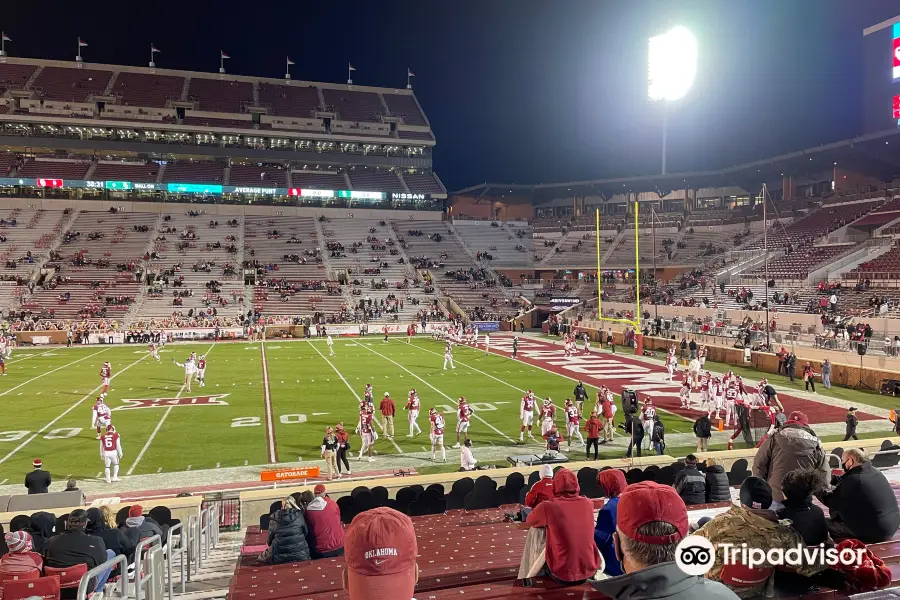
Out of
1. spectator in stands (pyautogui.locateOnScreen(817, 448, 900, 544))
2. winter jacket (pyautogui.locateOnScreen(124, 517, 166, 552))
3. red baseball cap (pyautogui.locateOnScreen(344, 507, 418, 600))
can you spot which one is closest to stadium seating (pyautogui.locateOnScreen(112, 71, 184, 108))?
winter jacket (pyautogui.locateOnScreen(124, 517, 166, 552))

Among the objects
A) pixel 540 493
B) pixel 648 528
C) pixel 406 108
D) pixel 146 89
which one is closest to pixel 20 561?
pixel 540 493

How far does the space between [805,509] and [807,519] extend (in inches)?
2.1

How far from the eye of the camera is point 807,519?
3.58 metres

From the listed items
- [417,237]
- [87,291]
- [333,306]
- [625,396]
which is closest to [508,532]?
[625,396]

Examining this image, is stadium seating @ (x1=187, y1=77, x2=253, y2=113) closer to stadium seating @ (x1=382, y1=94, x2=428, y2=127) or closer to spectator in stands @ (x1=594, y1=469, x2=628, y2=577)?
stadium seating @ (x1=382, y1=94, x2=428, y2=127)

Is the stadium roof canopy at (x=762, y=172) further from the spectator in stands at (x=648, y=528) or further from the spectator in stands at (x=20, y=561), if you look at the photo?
the spectator in stands at (x=20, y=561)

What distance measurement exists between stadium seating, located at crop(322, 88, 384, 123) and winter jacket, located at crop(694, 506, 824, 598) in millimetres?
79543

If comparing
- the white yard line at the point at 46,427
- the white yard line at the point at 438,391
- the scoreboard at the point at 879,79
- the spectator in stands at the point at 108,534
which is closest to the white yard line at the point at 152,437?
the white yard line at the point at 46,427

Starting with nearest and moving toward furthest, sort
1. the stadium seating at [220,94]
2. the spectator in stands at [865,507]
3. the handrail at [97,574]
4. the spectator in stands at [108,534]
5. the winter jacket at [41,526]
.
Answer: the handrail at [97,574]
the spectator in stands at [865,507]
the spectator in stands at [108,534]
the winter jacket at [41,526]
the stadium seating at [220,94]

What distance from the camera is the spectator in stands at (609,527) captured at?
4.33m

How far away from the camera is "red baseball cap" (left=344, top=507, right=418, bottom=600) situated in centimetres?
286

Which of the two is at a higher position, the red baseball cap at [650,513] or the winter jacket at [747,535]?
the red baseball cap at [650,513]

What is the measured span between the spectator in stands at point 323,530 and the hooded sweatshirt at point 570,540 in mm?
3095

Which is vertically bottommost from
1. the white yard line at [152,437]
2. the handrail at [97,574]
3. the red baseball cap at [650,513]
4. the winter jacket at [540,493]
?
the white yard line at [152,437]
